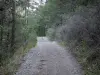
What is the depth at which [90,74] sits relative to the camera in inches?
269

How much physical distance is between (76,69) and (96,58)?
110 cm

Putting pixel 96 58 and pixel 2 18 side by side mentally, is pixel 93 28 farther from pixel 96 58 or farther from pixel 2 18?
pixel 2 18

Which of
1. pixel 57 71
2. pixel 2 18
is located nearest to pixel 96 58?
pixel 57 71

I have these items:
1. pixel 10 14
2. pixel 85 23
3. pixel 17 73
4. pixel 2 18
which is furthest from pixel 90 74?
pixel 10 14

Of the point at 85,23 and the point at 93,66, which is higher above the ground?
the point at 85,23

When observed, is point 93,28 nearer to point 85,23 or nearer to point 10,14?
point 85,23

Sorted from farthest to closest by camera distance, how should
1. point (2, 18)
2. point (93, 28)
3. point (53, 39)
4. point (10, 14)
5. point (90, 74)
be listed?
point (53, 39) < point (10, 14) < point (93, 28) < point (2, 18) < point (90, 74)

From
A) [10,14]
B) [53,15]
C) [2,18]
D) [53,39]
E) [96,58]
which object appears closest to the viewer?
[96,58]

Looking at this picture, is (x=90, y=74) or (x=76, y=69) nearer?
(x=90, y=74)

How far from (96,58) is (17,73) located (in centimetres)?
375

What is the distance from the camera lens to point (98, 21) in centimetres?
878

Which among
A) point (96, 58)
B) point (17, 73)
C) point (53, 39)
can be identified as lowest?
point (53, 39)

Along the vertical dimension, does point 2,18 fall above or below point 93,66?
above

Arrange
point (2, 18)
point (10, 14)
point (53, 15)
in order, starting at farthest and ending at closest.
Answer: point (53, 15), point (10, 14), point (2, 18)
